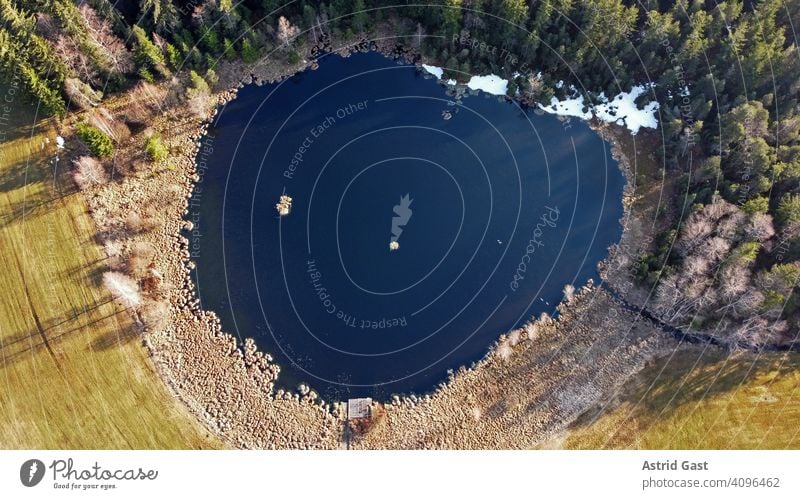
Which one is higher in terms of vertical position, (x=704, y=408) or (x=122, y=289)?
(x=122, y=289)

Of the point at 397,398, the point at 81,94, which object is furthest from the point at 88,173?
the point at 397,398

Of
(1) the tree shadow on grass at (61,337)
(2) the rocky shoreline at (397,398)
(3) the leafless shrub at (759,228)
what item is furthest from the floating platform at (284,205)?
(3) the leafless shrub at (759,228)

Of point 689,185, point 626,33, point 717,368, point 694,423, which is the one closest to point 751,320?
point 717,368

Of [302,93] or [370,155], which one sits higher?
[302,93]

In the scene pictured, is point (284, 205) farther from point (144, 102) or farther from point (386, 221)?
point (144, 102)

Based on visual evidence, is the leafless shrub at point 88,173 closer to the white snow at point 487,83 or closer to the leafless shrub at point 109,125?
the leafless shrub at point 109,125

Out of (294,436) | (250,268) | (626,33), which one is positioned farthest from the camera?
(626,33)

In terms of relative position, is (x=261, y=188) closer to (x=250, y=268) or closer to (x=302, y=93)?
(x=250, y=268)

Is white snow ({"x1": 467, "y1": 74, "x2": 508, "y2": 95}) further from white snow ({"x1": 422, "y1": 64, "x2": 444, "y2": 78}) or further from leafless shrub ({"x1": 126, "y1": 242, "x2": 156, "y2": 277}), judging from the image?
leafless shrub ({"x1": 126, "y1": 242, "x2": 156, "y2": 277})
